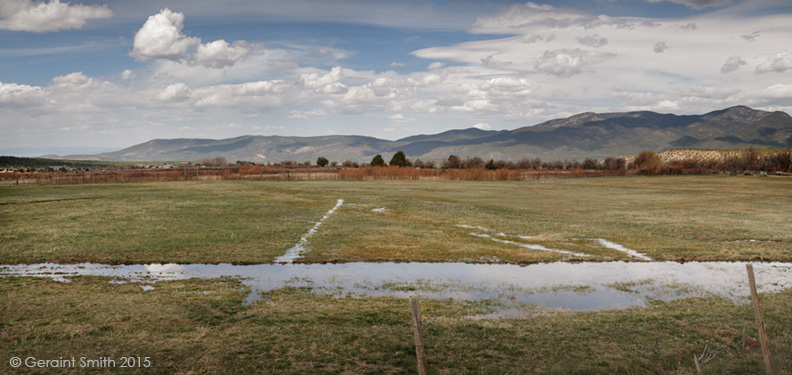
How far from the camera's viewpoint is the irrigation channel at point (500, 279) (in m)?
14.3

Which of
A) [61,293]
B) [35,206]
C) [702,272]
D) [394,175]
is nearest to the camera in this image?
[61,293]

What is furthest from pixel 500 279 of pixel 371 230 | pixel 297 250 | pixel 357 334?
pixel 371 230

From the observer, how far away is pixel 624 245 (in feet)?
75.6

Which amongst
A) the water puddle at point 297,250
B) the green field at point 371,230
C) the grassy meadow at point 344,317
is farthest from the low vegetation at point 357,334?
the green field at point 371,230

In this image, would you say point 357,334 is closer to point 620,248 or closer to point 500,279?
point 500,279

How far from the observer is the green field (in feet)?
66.4

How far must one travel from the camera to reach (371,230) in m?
27.0

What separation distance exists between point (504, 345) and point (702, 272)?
11.3 meters

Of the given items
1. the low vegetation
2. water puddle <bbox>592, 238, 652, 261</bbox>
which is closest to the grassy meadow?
the low vegetation

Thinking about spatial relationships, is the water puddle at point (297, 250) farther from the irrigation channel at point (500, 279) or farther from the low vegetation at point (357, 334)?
the low vegetation at point (357, 334)

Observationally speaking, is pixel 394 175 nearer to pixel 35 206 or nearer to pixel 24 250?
pixel 35 206

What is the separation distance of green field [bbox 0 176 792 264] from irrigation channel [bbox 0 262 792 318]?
1219mm

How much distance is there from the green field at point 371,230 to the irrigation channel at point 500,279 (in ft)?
4.00

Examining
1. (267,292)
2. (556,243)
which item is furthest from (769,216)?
(267,292)
